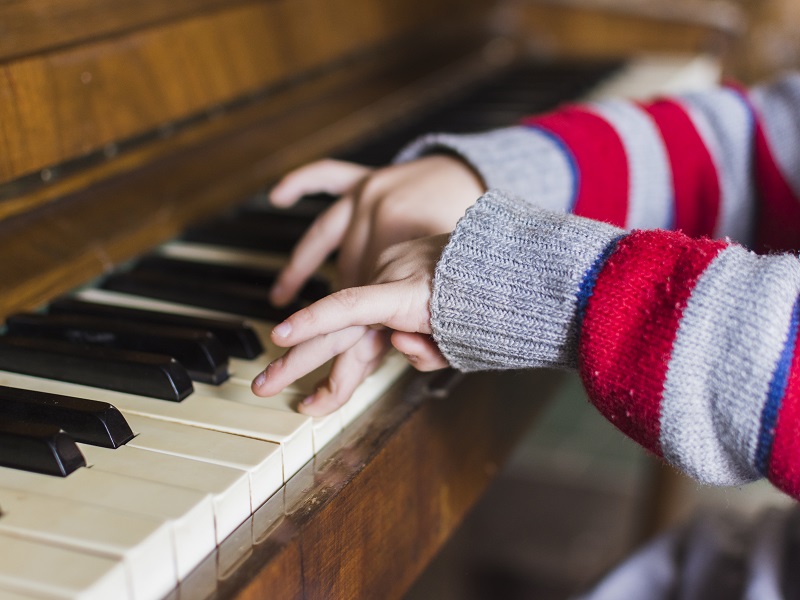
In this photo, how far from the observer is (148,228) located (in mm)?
867

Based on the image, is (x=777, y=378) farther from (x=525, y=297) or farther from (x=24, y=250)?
(x=24, y=250)

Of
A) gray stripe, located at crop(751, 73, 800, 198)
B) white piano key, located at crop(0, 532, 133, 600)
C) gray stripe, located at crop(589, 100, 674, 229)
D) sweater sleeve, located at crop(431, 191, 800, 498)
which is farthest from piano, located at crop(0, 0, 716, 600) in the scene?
gray stripe, located at crop(751, 73, 800, 198)

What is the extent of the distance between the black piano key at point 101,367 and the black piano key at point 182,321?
66 mm

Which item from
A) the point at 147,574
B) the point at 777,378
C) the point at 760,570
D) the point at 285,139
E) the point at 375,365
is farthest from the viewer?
the point at 285,139

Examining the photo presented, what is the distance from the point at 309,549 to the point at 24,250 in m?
0.39

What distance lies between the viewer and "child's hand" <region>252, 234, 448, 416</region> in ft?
1.90

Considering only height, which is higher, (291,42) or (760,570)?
(291,42)

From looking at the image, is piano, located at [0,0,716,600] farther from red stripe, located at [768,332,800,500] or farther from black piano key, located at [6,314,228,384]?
red stripe, located at [768,332,800,500]

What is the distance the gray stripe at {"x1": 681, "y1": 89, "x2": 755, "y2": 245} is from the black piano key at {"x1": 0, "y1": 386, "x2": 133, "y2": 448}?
0.72 meters

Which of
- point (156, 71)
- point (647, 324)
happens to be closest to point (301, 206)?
point (156, 71)

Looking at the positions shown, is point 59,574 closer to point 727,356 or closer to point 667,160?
point 727,356

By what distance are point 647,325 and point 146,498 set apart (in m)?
0.32

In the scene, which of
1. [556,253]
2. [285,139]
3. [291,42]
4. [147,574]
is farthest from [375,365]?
[291,42]

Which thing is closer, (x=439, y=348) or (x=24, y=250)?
(x=439, y=348)
